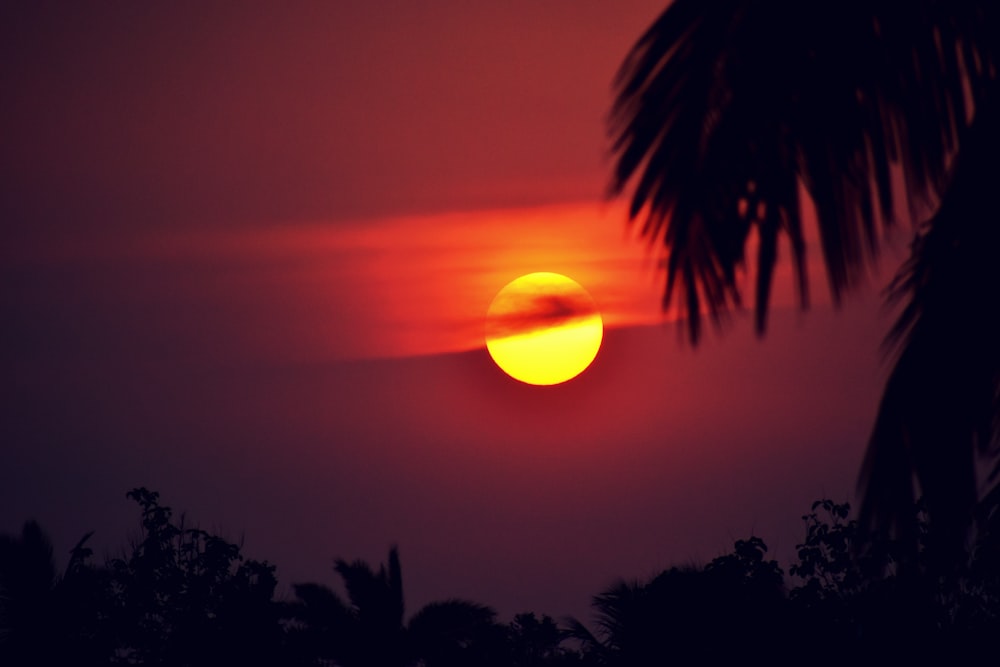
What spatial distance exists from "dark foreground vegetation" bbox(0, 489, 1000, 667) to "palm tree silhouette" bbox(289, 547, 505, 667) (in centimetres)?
3

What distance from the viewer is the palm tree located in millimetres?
4195

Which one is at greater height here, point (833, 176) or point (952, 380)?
point (833, 176)

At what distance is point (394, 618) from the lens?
1150 inches

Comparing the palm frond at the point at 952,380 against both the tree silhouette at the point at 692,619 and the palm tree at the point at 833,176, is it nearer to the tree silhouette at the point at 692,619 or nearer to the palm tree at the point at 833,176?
the palm tree at the point at 833,176

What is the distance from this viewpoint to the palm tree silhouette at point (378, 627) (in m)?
28.5

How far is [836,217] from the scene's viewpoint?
4266 mm

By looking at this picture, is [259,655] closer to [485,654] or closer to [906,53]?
[485,654]

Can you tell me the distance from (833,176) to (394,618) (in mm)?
25995

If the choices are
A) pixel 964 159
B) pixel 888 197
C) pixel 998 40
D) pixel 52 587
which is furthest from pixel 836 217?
pixel 52 587

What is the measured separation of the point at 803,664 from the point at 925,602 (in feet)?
38.4

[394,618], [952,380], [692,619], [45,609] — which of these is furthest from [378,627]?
[952,380]

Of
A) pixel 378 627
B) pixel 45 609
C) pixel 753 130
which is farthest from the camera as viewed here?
pixel 378 627

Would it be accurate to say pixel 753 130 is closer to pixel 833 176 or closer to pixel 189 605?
pixel 833 176

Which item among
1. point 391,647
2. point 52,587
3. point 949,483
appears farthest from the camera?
point 391,647
